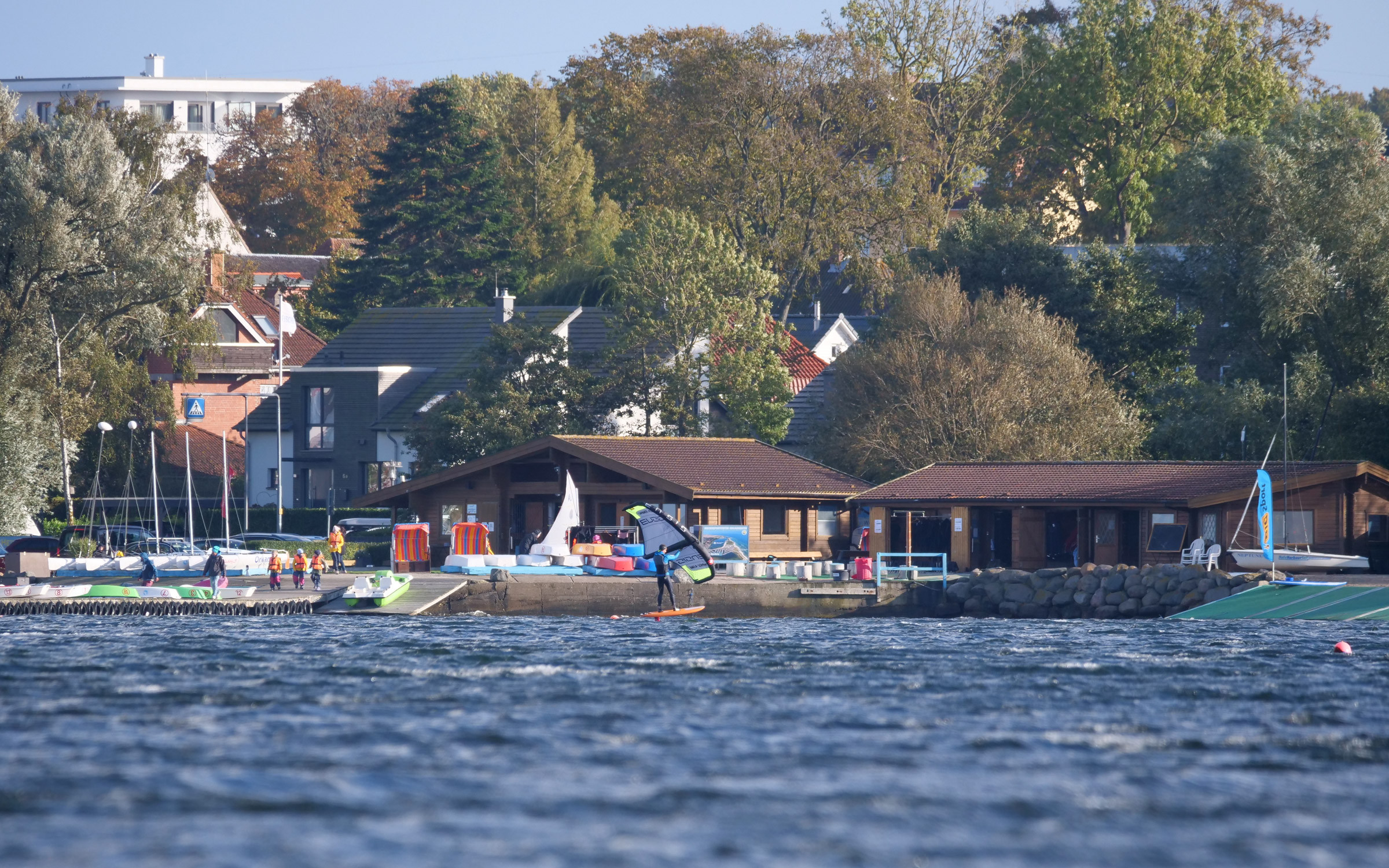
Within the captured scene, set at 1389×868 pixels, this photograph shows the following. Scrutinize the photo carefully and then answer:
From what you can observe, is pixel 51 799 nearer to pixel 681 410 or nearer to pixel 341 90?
pixel 681 410

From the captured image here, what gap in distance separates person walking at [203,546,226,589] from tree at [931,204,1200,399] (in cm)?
2998

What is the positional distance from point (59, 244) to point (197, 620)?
681 inches

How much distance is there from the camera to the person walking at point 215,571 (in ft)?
145

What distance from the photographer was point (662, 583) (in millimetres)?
43156

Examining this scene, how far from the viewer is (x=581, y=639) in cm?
3650

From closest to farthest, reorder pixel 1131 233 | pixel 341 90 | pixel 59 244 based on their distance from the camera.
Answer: pixel 59 244 → pixel 1131 233 → pixel 341 90

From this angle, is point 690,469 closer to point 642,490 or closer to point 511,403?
point 642,490

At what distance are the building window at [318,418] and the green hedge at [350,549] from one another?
12.5 m

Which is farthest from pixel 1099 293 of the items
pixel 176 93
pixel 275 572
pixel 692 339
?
pixel 176 93

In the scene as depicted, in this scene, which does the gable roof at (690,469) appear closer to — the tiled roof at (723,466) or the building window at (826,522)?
the tiled roof at (723,466)

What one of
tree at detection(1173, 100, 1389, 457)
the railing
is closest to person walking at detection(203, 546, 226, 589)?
the railing

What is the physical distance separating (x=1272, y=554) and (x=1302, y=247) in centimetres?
1728

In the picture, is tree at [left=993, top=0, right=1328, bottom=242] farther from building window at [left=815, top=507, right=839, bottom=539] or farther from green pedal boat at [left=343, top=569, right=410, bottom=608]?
green pedal boat at [left=343, top=569, right=410, bottom=608]

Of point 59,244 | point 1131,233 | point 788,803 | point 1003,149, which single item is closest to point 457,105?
point 1003,149
